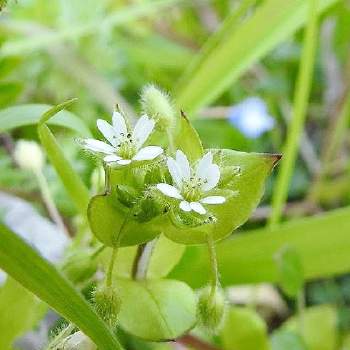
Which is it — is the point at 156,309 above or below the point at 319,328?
below

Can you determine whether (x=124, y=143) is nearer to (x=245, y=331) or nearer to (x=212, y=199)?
(x=212, y=199)

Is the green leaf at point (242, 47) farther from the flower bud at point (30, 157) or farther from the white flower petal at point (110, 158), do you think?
the white flower petal at point (110, 158)

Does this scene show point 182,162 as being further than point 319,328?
No

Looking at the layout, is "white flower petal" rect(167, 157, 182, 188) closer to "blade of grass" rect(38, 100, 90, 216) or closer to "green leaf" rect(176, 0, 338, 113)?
"blade of grass" rect(38, 100, 90, 216)

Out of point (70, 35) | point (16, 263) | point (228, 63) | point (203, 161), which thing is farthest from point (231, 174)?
point (70, 35)

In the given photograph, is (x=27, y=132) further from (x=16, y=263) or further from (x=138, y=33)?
(x=16, y=263)

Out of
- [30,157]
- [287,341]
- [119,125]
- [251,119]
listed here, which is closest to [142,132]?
[119,125]

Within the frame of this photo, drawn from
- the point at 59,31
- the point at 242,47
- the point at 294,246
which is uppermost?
the point at 59,31
